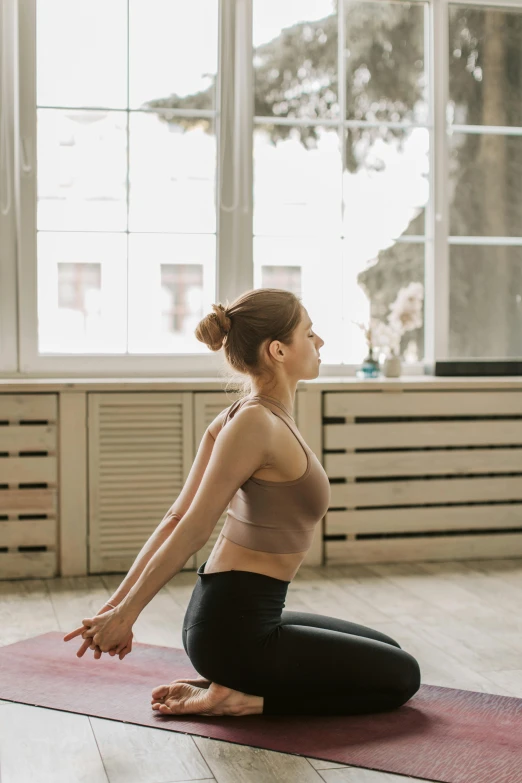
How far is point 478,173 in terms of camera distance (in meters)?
4.42

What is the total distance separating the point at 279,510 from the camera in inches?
81.5

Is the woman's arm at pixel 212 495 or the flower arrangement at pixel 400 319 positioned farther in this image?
the flower arrangement at pixel 400 319

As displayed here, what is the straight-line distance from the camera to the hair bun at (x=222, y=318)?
2.12m

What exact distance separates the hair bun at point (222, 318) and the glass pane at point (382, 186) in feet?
7.33

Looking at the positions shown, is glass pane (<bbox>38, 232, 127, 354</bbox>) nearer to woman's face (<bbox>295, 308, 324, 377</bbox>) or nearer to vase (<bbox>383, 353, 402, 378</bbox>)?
vase (<bbox>383, 353, 402, 378</bbox>)

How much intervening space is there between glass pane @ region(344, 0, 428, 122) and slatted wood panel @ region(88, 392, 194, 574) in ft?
5.16

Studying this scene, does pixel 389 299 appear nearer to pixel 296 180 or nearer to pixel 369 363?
pixel 369 363

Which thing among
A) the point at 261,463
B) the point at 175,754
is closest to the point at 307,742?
the point at 175,754

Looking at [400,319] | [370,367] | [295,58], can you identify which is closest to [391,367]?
[370,367]

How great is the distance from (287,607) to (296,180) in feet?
6.22

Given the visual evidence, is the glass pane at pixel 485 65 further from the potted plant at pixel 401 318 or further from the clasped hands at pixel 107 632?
the clasped hands at pixel 107 632

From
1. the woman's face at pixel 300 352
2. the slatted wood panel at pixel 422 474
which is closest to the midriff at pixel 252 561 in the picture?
the woman's face at pixel 300 352

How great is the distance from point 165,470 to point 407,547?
102 centimetres

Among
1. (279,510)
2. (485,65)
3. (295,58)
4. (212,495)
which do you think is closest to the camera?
(212,495)
